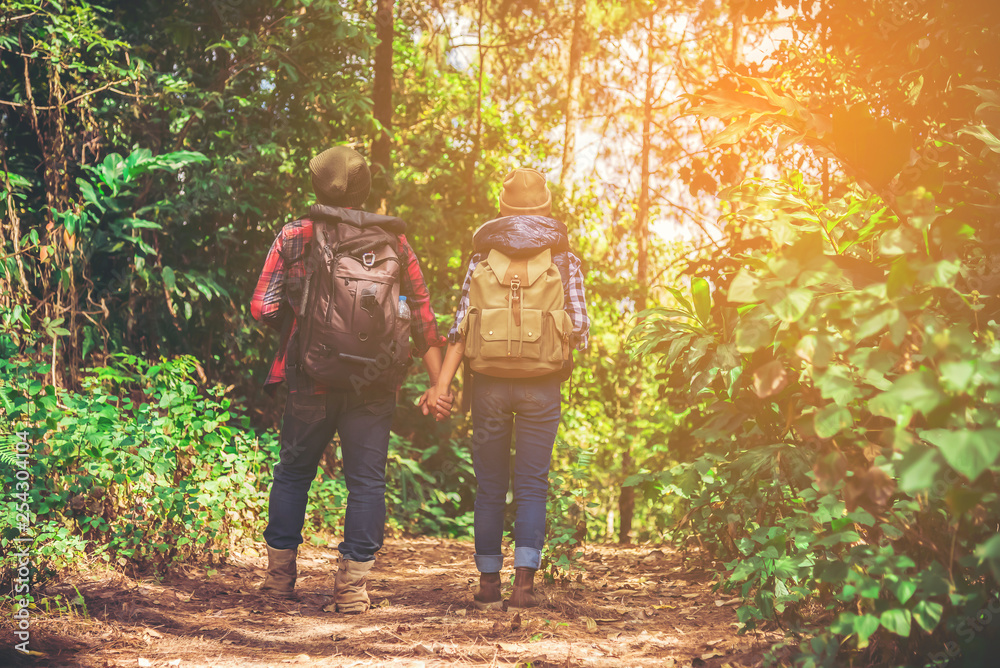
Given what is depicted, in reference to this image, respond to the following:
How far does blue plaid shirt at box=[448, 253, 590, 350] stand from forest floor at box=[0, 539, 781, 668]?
129 cm

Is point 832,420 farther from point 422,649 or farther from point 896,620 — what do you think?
point 422,649

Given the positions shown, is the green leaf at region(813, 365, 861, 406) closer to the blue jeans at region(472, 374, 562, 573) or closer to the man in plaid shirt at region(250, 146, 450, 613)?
the blue jeans at region(472, 374, 562, 573)

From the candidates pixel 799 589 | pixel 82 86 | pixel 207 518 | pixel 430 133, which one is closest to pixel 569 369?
pixel 799 589

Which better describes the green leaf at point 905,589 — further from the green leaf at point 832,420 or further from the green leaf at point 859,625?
the green leaf at point 832,420

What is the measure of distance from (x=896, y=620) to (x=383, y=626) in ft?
6.86

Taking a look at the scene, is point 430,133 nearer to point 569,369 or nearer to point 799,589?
point 569,369

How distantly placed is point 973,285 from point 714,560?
103 inches

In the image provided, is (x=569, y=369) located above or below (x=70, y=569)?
above

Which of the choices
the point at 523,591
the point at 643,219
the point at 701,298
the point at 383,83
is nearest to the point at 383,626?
the point at 523,591

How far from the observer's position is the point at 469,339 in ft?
11.2

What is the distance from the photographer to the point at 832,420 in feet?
5.81

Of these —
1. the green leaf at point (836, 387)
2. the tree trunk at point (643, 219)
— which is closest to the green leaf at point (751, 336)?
the green leaf at point (836, 387)

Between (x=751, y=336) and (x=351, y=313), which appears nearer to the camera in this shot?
(x=751, y=336)

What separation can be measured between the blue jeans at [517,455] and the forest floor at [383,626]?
329 millimetres
